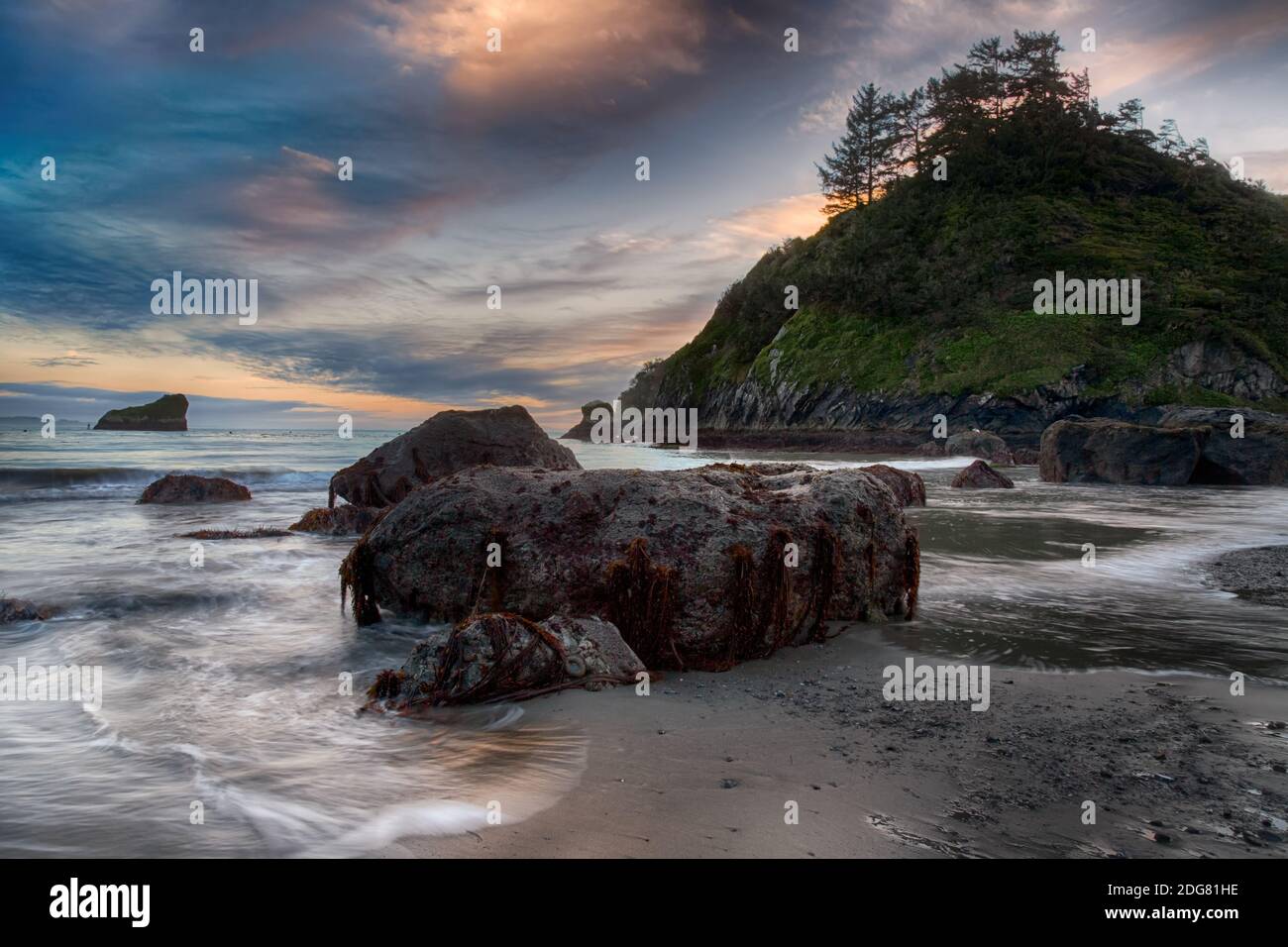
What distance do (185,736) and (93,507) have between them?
13835mm

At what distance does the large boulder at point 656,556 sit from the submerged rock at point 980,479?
1276cm

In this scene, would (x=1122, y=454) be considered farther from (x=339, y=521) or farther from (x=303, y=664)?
(x=303, y=664)

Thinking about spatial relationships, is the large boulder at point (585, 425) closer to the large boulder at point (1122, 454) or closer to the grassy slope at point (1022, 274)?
the grassy slope at point (1022, 274)

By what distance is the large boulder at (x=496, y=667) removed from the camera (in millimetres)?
3670

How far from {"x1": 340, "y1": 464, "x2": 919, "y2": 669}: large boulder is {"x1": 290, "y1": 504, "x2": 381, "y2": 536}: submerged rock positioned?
503 cm

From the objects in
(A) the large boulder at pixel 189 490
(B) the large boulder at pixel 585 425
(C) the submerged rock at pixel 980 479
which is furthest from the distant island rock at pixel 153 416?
(C) the submerged rock at pixel 980 479

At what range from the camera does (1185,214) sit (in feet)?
175

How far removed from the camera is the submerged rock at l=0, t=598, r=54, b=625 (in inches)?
224

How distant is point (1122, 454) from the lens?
62.6 feet

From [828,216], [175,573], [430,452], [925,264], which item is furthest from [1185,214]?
[175,573]

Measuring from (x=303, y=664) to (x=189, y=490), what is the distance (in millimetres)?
12881
